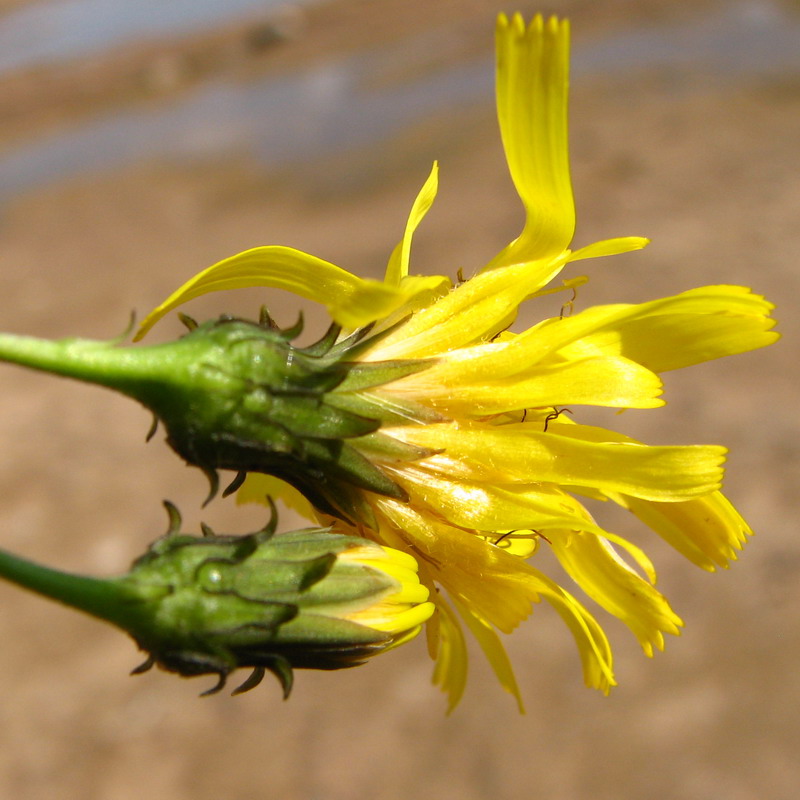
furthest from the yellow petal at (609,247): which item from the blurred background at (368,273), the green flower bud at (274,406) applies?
the blurred background at (368,273)

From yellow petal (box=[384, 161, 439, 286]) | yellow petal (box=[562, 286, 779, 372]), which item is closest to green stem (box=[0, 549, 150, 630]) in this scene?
yellow petal (box=[384, 161, 439, 286])

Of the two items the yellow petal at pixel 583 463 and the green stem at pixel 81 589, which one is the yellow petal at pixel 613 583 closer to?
the yellow petal at pixel 583 463

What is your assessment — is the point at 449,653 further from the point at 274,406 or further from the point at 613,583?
the point at 274,406

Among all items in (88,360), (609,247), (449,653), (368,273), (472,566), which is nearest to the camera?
(88,360)

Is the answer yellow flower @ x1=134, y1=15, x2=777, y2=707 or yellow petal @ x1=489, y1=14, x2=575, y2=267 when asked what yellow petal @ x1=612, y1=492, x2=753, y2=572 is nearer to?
yellow flower @ x1=134, y1=15, x2=777, y2=707

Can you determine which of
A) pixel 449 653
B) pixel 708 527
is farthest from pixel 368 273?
pixel 708 527

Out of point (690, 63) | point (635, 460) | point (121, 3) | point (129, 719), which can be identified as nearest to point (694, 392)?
point (129, 719)

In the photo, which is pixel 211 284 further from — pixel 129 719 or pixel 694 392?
pixel 694 392
